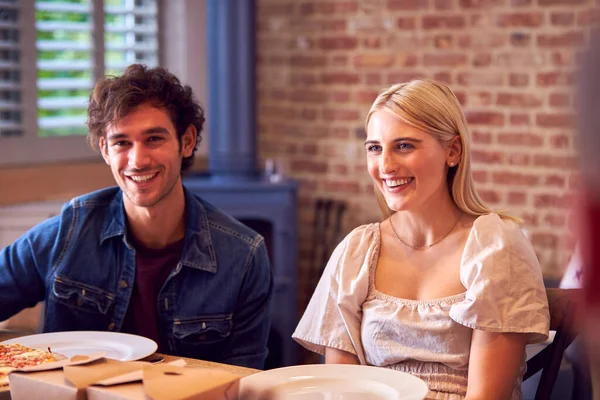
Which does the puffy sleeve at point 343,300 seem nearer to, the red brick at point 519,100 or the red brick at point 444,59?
the red brick at point 519,100

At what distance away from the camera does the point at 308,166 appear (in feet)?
13.8

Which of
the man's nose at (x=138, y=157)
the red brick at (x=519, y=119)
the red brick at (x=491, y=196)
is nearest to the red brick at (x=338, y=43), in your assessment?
the red brick at (x=519, y=119)

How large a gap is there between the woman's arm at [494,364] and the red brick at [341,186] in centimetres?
267

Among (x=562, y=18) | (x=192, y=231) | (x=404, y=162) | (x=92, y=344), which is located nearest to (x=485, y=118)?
(x=562, y=18)

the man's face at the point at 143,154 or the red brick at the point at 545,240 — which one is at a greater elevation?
the man's face at the point at 143,154

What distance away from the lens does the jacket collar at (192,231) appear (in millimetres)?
1844

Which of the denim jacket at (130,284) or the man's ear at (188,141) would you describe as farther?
the man's ear at (188,141)

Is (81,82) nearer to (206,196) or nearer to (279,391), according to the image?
(206,196)

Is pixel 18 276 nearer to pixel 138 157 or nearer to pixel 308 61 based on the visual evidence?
pixel 138 157

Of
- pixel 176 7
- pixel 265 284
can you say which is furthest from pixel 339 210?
pixel 265 284

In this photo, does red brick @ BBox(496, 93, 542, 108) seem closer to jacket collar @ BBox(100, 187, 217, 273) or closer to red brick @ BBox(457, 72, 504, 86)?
red brick @ BBox(457, 72, 504, 86)

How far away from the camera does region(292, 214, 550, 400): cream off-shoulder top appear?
1381mm

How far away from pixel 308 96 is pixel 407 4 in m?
0.74

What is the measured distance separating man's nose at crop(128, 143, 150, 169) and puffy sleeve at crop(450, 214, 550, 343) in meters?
0.80
